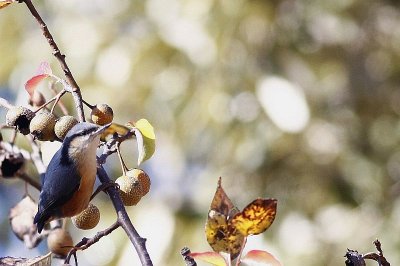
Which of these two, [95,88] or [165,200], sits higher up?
[95,88]

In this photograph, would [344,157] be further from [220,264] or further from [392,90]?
[220,264]

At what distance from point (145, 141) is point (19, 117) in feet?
0.44

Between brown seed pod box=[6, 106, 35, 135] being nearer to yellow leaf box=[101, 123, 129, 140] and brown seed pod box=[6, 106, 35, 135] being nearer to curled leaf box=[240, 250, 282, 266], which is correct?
yellow leaf box=[101, 123, 129, 140]

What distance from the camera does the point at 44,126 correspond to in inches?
31.7

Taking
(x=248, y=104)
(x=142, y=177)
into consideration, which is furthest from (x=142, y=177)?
(x=248, y=104)

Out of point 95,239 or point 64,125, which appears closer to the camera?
point 95,239

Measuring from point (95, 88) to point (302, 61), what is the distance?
2.81 feet

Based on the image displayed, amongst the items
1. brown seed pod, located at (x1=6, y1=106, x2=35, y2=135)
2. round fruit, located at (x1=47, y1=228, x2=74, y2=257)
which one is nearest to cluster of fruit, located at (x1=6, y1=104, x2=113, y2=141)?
brown seed pod, located at (x1=6, y1=106, x2=35, y2=135)

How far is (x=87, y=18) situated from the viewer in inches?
130

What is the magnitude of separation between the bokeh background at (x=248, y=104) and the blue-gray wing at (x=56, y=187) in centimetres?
186

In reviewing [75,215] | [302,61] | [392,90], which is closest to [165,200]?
[302,61]

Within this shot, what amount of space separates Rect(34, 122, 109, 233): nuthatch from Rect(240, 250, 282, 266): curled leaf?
0.68 feet

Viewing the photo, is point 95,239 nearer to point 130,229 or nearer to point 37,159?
point 130,229

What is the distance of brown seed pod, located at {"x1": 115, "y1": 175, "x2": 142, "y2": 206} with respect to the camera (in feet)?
2.63
